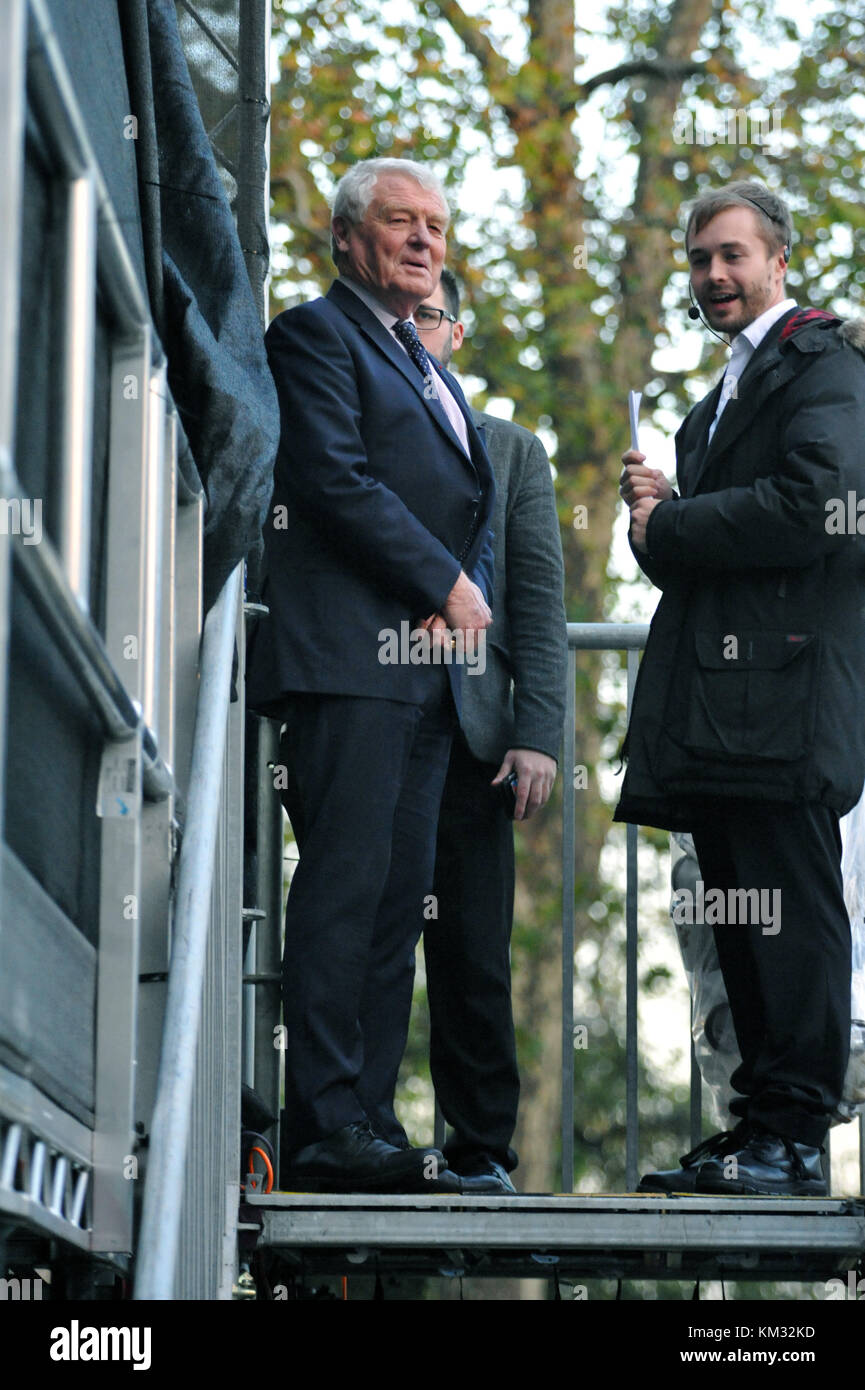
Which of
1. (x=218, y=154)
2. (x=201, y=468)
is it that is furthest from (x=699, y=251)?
(x=201, y=468)

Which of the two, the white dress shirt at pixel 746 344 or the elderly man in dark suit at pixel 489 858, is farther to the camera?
the white dress shirt at pixel 746 344

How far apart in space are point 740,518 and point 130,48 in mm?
1580

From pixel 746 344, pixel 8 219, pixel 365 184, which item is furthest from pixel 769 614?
pixel 8 219

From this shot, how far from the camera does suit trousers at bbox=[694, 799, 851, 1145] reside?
408 cm

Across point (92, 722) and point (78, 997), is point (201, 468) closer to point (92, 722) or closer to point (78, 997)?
point (92, 722)

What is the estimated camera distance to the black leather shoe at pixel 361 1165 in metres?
3.88

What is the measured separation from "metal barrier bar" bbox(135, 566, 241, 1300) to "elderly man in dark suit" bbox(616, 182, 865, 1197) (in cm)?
120

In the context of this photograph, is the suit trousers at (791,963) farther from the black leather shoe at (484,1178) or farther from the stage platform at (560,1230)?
the black leather shoe at (484,1178)

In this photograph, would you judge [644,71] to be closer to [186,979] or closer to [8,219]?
[186,979]

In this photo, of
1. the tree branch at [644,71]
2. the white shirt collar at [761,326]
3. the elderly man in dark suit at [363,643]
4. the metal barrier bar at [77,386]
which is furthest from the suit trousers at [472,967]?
the tree branch at [644,71]

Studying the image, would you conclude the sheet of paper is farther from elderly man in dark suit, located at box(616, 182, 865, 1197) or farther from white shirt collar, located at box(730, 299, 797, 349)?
white shirt collar, located at box(730, 299, 797, 349)

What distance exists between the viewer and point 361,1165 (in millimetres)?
3889

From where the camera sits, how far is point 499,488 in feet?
16.0

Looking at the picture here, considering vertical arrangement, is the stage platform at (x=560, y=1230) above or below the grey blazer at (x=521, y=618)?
below
